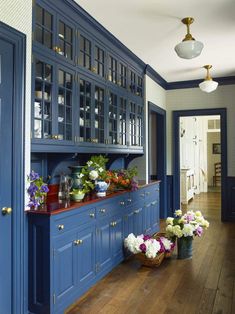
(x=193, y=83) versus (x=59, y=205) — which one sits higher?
(x=193, y=83)

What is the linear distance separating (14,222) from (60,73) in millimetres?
1436

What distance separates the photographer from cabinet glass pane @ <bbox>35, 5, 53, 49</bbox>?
2645mm

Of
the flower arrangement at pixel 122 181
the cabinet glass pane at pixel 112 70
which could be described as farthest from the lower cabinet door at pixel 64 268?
the cabinet glass pane at pixel 112 70

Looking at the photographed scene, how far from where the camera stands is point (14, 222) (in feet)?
7.75

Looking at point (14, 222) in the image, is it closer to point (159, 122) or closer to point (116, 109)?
point (116, 109)

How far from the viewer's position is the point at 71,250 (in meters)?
2.63

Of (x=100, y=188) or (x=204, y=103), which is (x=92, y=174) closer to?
(x=100, y=188)

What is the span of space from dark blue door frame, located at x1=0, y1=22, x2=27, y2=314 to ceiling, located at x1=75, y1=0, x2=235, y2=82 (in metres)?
1.10

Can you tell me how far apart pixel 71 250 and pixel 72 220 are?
0.26 m

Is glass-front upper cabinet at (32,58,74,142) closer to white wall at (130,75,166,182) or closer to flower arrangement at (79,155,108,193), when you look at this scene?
flower arrangement at (79,155,108,193)

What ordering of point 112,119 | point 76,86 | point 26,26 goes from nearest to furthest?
point 26,26 < point 76,86 < point 112,119

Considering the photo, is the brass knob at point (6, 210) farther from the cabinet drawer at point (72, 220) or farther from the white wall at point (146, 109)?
the white wall at point (146, 109)

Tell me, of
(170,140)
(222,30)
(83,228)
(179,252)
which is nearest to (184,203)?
(170,140)

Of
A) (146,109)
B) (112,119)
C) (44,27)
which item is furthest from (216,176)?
(44,27)
